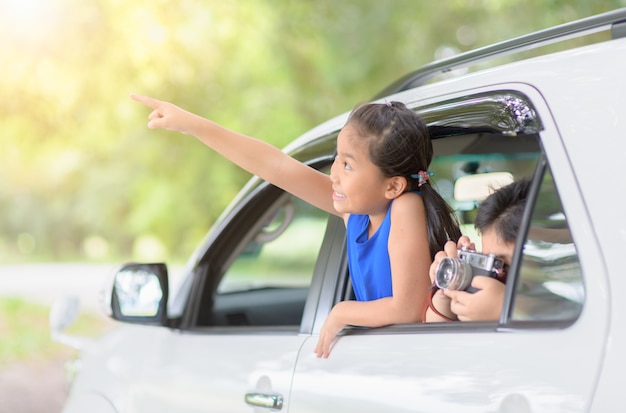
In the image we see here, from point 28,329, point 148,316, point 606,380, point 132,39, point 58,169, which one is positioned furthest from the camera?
point 58,169

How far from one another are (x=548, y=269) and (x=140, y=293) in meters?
1.79

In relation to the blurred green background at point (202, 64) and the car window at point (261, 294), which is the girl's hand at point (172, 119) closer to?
A: the car window at point (261, 294)

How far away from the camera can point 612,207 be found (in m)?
1.74

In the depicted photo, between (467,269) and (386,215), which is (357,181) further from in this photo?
(467,269)

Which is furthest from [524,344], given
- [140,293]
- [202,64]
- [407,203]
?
[202,64]

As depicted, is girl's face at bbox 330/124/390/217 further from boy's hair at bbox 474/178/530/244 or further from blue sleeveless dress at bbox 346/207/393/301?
boy's hair at bbox 474/178/530/244

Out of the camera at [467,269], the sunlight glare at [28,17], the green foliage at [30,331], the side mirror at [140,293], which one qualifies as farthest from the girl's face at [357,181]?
the sunlight glare at [28,17]

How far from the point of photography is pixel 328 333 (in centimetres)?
246

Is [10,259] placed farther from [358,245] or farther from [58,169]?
[358,245]

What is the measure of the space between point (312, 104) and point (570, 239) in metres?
16.4

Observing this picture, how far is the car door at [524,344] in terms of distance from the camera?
5.69 feet

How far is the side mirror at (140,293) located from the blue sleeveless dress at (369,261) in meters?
0.87

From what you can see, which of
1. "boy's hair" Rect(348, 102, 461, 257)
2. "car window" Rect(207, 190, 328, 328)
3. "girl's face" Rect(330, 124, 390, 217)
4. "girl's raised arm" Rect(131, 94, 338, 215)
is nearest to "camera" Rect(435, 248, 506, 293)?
"boy's hair" Rect(348, 102, 461, 257)

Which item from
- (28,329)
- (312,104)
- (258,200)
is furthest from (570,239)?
(312,104)
